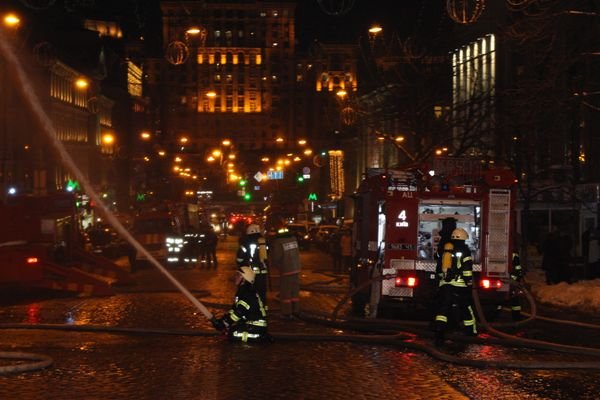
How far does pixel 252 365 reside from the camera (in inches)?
446

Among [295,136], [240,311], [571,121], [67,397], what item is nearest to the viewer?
[67,397]

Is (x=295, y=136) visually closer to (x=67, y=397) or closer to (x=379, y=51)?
(x=379, y=51)

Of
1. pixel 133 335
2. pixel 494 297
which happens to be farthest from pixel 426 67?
pixel 133 335

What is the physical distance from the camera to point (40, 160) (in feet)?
210

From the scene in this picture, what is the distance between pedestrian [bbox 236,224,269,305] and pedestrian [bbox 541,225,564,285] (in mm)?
11620

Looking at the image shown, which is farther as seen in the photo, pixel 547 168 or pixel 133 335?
pixel 547 168

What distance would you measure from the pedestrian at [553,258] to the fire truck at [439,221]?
835 cm

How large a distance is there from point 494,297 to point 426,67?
20826 mm

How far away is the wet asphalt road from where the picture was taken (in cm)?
968

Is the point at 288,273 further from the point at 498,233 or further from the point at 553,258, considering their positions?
the point at 553,258

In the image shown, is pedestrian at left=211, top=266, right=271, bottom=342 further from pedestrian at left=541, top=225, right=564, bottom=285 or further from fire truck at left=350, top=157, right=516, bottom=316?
pedestrian at left=541, top=225, right=564, bottom=285

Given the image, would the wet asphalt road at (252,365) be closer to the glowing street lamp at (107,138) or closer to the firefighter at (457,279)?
the firefighter at (457,279)

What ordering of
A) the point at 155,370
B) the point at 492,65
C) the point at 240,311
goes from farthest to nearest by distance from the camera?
1. the point at 492,65
2. the point at 240,311
3. the point at 155,370

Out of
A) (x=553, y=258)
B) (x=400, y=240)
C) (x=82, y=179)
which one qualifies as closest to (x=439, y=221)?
(x=400, y=240)
